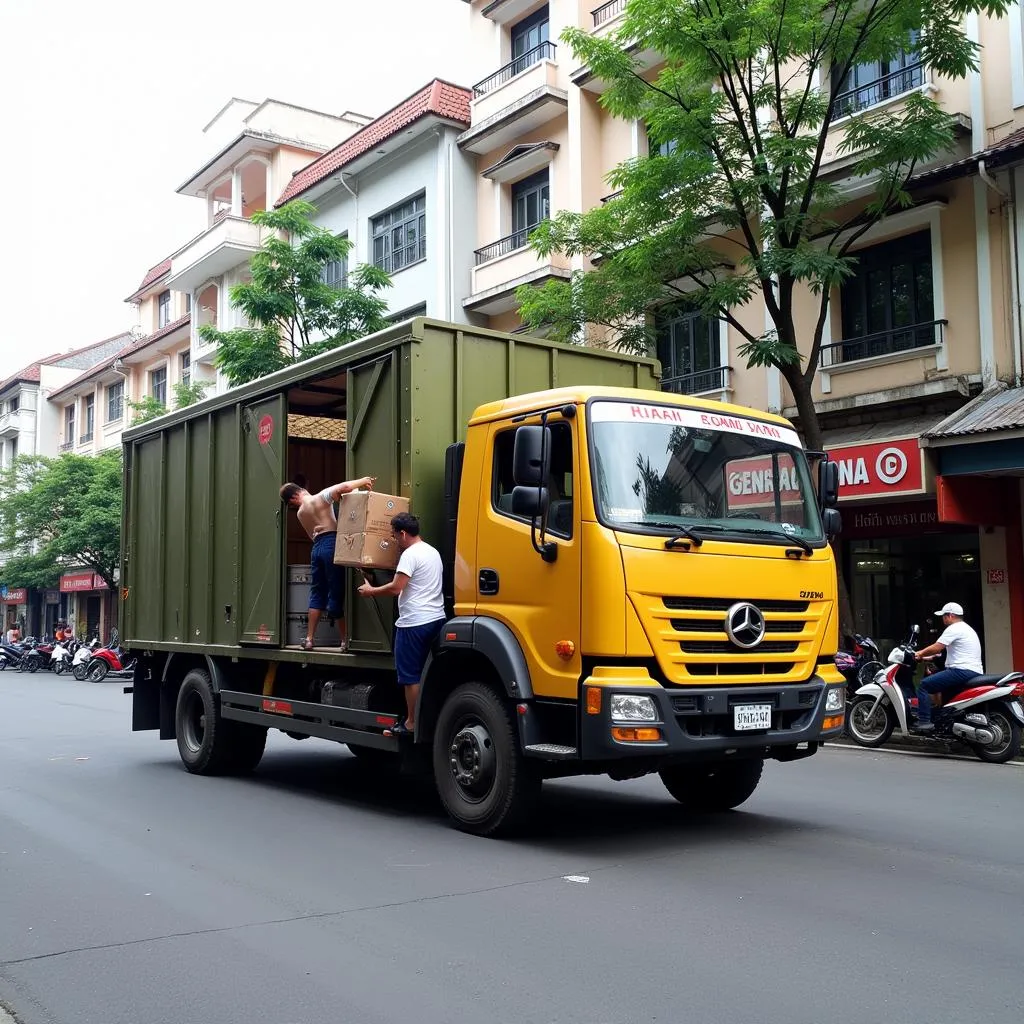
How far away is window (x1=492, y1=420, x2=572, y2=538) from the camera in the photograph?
6.50m

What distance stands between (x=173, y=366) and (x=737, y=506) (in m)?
34.9

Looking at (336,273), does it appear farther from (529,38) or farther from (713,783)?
(713,783)

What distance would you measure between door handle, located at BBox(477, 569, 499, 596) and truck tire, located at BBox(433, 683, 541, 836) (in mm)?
588

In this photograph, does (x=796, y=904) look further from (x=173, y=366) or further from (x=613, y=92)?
(x=173, y=366)

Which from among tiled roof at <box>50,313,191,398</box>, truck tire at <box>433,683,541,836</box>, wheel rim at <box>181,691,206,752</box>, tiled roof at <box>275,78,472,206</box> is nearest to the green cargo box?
wheel rim at <box>181,691,206,752</box>

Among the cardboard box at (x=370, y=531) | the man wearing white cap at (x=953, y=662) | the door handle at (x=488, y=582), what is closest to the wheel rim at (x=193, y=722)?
the cardboard box at (x=370, y=531)

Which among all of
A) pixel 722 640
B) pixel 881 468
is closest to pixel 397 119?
pixel 881 468

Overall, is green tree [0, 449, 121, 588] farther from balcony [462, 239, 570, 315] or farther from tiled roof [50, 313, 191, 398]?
balcony [462, 239, 570, 315]

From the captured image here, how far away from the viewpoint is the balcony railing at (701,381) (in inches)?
726

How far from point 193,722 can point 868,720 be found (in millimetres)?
7252

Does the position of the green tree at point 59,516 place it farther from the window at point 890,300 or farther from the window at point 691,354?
the window at point 890,300

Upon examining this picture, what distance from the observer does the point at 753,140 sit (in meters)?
13.9

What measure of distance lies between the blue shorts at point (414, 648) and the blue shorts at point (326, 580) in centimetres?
116

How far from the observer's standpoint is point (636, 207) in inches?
560
